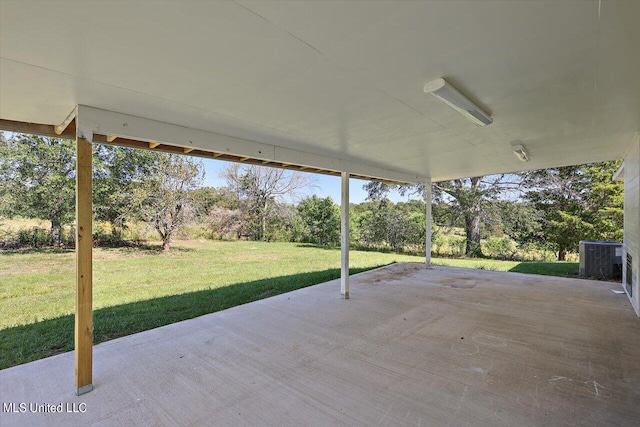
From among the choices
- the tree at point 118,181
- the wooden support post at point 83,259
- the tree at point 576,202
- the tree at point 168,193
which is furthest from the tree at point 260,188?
the wooden support post at point 83,259

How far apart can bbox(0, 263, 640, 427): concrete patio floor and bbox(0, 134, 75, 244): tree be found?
7.26 meters

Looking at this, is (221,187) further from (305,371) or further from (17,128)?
(305,371)

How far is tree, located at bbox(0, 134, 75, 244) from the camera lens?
750cm

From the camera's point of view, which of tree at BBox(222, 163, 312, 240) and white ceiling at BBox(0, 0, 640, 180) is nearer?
white ceiling at BBox(0, 0, 640, 180)

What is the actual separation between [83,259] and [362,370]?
2.58 meters

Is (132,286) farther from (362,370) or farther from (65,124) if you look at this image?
(362,370)

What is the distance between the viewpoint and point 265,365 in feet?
8.89

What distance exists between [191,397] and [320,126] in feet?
8.92

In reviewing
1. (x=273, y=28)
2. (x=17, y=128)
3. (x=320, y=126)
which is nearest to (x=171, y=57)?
(x=273, y=28)

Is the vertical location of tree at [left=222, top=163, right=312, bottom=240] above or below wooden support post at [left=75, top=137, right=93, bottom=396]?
above

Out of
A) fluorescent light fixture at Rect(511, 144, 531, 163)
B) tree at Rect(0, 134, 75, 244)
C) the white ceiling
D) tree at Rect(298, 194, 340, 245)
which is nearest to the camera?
the white ceiling

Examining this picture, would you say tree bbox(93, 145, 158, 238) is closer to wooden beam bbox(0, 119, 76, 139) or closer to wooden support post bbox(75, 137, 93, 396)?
wooden beam bbox(0, 119, 76, 139)

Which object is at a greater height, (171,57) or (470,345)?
(171,57)

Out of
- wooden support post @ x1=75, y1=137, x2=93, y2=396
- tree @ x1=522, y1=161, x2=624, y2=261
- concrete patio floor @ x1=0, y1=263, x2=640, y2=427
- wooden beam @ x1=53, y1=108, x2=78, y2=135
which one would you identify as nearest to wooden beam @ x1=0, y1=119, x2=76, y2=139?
wooden beam @ x1=53, y1=108, x2=78, y2=135
